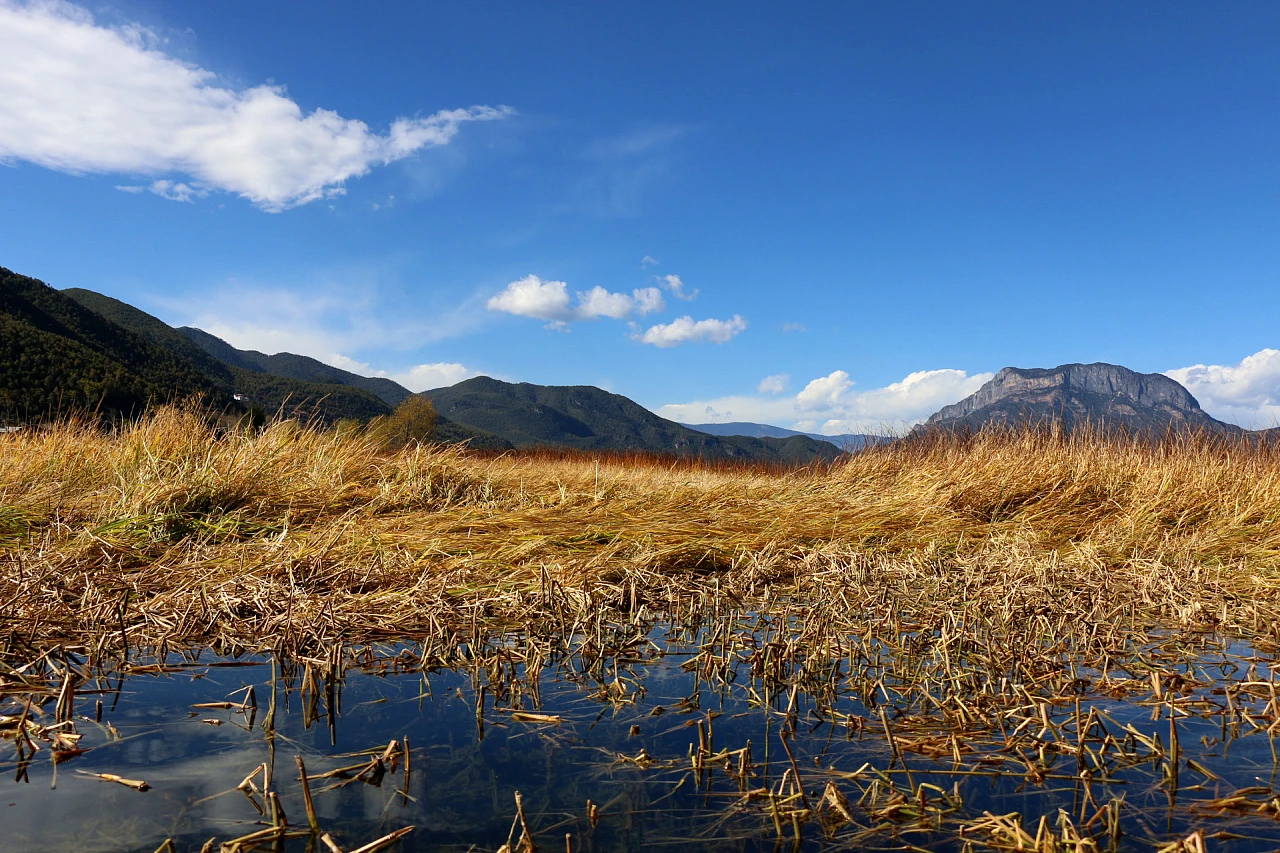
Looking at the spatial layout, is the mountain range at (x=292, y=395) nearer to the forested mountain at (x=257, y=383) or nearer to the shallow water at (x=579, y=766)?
the forested mountain at (x=257, y=383)

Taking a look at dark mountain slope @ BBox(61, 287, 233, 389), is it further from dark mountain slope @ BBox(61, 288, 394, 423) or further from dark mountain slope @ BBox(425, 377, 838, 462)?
dark mountain slope @ BBox(425, 377, 838, 462)

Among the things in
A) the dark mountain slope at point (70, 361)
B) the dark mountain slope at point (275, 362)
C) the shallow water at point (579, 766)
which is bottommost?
the shallow water at point (579, 766)

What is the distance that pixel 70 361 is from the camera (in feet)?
132

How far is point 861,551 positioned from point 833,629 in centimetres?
229

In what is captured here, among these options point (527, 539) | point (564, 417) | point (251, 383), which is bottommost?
point (527, 539)

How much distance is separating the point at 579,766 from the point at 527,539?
3.14 meters

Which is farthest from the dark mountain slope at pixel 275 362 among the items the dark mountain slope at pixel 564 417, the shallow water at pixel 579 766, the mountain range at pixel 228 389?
the shallow water at pixel 579 766

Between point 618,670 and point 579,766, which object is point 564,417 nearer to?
point 618,670

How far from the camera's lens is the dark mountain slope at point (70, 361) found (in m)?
32.9

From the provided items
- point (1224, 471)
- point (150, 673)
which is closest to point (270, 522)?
point (150, 673)

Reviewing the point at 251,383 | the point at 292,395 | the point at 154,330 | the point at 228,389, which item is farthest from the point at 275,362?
the point at 292,395

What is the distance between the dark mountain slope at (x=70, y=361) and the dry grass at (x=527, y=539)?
6996 millimetres

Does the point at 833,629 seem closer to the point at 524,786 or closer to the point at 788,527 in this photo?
the point at 524,786

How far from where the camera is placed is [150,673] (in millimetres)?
2578
